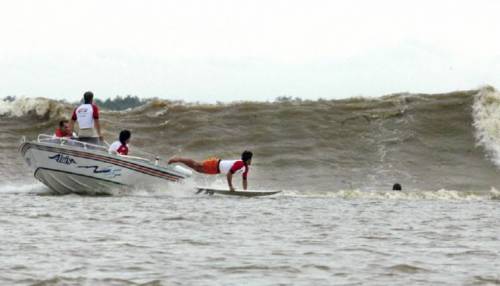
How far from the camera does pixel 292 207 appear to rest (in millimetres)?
17141

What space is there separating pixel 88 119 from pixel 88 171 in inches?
35.7

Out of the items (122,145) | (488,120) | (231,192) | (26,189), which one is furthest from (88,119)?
(488,120)

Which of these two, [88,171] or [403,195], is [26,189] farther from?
[403,195]

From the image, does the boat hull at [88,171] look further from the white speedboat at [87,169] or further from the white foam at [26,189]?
the white foam at [26,189]

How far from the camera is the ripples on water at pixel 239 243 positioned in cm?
970

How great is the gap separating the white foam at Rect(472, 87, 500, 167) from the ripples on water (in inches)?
441

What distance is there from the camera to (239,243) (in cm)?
1186

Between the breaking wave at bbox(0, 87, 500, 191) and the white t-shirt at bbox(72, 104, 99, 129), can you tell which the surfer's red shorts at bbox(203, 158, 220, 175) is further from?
the breaking wave at bbox(0, 87, 500, 191)

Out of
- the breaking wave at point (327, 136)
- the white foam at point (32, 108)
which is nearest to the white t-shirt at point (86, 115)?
the breaking wave at point (327, 136)

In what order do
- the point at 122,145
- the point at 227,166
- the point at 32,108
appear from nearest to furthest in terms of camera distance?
the point at 122,145 < the point at 227,166 < the point at 32,108

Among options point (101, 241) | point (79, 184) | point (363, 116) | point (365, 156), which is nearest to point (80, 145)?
point (79, 184)

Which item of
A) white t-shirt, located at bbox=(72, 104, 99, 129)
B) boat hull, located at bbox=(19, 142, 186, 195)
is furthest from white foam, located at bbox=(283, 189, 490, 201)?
white t-shirt, located at bbox=(72, 104, 99, 129)

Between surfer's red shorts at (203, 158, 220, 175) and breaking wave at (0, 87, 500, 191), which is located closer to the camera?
surfer's red shorts at (203, 158, 220, 175)

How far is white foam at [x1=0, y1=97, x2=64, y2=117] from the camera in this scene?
34312 millimetres
